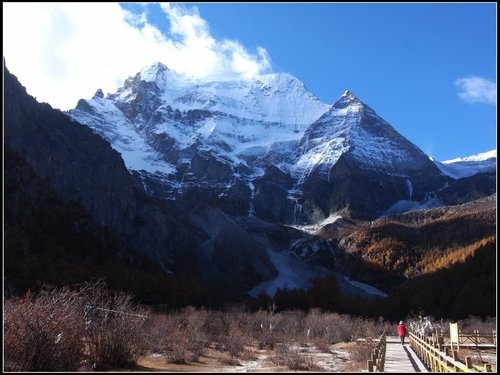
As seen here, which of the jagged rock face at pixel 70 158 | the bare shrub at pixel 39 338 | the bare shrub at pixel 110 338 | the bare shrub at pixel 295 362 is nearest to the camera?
the bare shrub at pixel 39 338

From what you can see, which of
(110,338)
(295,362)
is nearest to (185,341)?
(295,362)

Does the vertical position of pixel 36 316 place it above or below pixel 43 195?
below

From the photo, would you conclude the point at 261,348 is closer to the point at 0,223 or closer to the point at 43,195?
the point at 0,223

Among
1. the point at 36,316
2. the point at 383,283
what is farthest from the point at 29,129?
the point at 36,316

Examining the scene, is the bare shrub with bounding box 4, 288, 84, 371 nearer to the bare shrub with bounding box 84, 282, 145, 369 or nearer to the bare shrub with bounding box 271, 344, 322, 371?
the bare shrub with bounding box 84, 282, 145, 369

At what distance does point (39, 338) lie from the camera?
52.7 feet

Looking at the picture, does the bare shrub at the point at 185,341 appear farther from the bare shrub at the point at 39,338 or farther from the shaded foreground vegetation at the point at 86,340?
the bare shrub at the point at 39,338

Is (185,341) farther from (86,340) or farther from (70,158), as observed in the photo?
(70,158)

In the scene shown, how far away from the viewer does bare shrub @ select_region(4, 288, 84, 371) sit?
1594 centimetres

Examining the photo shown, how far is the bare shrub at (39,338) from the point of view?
52.3 feet

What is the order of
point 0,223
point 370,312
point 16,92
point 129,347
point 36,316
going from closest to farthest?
point 0,223 < point 36,316 < point 129,347 < point 370,312 < point 16,92

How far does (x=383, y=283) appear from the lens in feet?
612

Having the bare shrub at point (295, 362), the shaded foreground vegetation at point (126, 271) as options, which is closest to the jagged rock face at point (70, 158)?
the shaded foreground vegetation at point (126, 271)

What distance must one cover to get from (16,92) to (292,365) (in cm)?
12528
